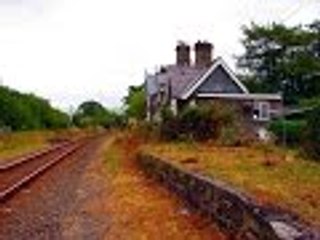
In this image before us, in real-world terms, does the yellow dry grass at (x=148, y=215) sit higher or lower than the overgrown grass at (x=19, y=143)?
lower

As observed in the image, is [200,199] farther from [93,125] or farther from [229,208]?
[93,125]

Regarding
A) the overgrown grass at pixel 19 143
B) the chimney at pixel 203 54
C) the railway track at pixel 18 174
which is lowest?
the railway track at pixel 18 174

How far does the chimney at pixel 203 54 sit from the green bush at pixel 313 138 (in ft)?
124

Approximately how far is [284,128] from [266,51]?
37039 millimetres

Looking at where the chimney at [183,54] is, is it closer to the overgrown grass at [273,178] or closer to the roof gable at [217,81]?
the roof gable at [217,81]

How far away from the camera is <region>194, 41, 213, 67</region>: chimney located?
63062mm

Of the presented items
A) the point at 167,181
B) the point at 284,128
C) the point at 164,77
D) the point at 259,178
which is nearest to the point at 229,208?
the point at 259,178

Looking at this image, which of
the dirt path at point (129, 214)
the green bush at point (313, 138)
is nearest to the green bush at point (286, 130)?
the green bush at point (313, 138)

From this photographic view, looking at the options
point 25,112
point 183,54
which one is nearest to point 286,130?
point 183,54

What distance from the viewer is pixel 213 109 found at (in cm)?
3606

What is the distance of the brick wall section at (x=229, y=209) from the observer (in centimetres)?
903

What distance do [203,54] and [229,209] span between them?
171 feet

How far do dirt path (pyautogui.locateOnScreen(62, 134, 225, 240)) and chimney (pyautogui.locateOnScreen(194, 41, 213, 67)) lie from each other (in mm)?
40227

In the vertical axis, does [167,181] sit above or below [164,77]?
below
